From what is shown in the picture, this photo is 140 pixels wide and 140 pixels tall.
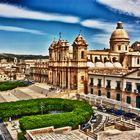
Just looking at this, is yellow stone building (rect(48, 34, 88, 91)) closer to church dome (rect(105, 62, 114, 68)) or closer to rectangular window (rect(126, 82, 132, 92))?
church dome (rect(105, 62, 114, 68))

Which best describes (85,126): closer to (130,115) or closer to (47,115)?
(47,115)

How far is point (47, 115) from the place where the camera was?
37.0 metres

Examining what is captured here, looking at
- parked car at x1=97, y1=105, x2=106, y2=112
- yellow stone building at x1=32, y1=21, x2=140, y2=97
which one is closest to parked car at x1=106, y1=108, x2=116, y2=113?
parked car at x1=97, y1=105, x2=106, y2=112

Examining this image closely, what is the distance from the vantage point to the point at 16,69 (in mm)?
141375

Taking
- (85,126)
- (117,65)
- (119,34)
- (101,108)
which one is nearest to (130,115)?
(101,108)

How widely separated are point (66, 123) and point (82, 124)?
2832 millimetres

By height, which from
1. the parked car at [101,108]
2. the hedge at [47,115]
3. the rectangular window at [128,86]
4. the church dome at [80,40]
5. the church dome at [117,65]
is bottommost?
the parked car at [101,108]

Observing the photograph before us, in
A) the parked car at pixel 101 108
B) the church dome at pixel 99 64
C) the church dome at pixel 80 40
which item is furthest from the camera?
the church dome at pixel 99 64

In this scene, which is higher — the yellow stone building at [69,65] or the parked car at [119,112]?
the yellow stone building at [69,65]

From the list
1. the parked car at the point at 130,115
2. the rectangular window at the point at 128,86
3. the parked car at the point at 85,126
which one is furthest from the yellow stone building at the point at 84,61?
the parked car at the point at 85,126

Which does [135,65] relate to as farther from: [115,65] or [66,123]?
[66,123]

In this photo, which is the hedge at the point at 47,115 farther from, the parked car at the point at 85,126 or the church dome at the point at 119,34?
the church dome at the point at 119,34

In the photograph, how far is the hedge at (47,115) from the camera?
34.7 metres

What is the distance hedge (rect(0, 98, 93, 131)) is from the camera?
34.7m
